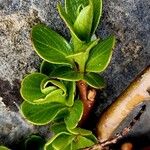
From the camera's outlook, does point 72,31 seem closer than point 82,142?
Yes

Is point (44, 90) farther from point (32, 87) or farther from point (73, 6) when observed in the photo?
point (73, 6)

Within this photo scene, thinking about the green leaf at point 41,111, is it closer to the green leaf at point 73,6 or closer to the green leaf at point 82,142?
the green leaf at point 82,142

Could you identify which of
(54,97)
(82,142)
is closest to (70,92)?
(54,97)

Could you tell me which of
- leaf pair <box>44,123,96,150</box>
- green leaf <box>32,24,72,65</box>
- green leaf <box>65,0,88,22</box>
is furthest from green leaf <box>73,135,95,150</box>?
green leaf <box>65,0,88,22</box>

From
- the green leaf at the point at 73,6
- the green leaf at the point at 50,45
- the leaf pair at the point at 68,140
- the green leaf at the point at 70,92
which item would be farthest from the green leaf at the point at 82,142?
the green leaf at the point at 73,6

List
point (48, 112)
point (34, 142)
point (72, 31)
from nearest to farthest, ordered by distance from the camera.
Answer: point (72, 31) → point (48, 112) → point (34, 142)

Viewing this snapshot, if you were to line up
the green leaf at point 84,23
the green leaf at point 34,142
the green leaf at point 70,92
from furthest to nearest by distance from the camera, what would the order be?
1. the green leaf at point 34,142
2. the green leaf at point 70,92
3. the green leaf at point 84,23
